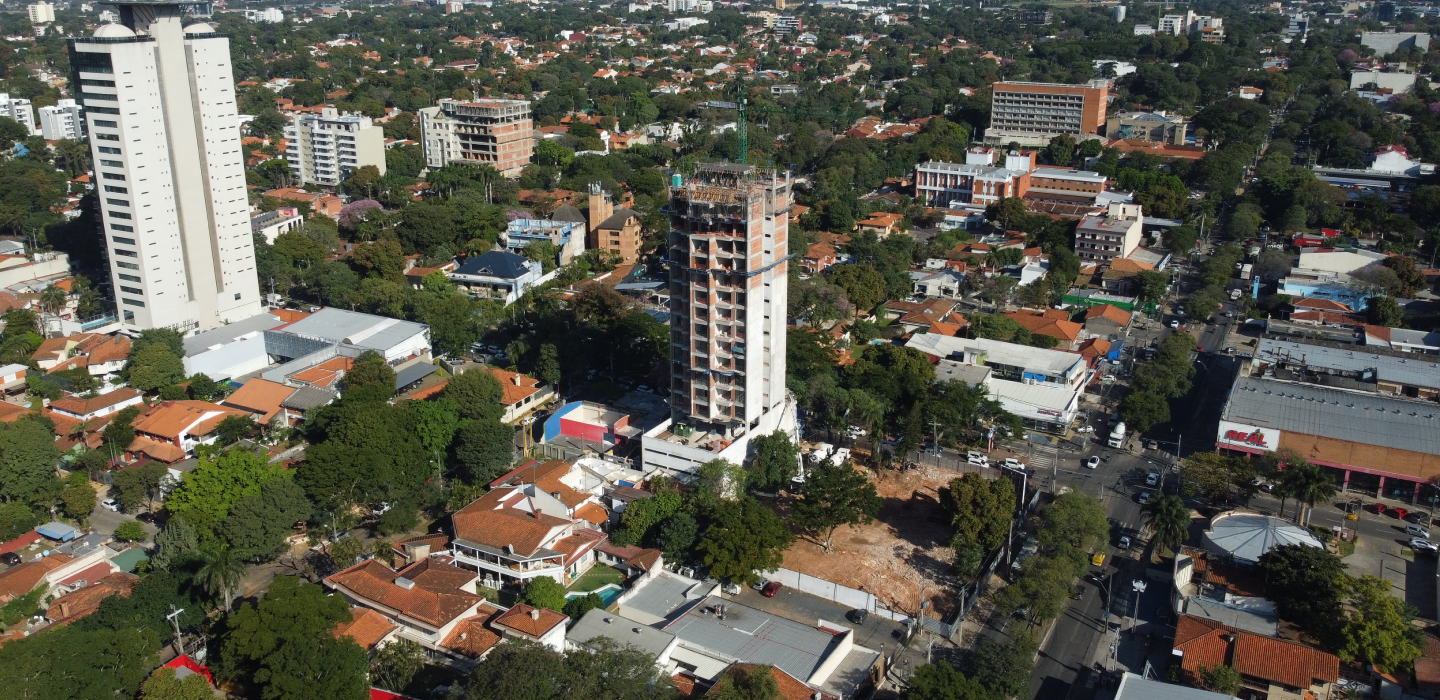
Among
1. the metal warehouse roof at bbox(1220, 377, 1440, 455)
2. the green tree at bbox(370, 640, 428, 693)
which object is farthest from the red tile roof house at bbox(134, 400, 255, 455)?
the metal warehouse roof at bbox(1220, 377, 1440, 455)

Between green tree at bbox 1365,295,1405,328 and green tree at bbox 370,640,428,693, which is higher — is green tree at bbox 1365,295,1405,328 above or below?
above

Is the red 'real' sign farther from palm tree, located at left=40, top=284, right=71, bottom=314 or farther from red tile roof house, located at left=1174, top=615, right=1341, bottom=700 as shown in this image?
palm tree, located at left=40, top=284, right=71, bottom=314

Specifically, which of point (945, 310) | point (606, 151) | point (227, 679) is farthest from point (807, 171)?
point (227, 679)

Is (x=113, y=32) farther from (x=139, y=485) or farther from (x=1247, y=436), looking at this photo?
(x=1247, y=436)

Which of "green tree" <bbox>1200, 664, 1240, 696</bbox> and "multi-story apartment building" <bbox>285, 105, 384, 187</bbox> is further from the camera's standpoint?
"multi-story apartment building" <bbox>285, 105, 384, 187</bbox>

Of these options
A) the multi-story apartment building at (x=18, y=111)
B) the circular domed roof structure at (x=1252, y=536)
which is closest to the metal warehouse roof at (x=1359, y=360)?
the circular domed roof structure at (x=1252, y=536)

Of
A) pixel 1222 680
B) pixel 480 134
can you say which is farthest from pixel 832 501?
pixel 480 134

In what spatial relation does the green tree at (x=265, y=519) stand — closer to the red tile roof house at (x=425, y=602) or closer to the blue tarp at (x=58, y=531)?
the red tile roof house at (x=425, y=602)
